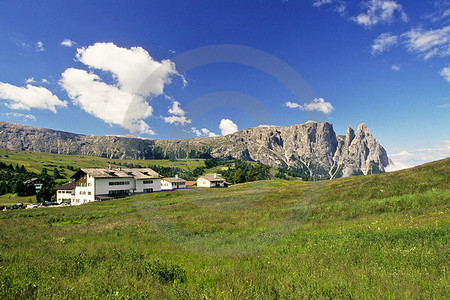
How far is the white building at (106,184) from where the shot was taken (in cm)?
7106

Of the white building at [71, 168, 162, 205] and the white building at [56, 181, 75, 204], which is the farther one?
the white building at [56, 181, 75, 204]

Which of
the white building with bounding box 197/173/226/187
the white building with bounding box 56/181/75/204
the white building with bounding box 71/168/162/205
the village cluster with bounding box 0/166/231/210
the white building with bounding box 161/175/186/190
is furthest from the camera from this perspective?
the white building with bounding box 197/173/226/187

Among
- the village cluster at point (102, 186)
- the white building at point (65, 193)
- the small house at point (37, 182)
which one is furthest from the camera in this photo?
the small house at point (37, 182)

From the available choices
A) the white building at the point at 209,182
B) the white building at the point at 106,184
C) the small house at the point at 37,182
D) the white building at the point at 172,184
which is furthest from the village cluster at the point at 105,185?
the small house at the point at 37,182

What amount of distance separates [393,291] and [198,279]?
5.12 m

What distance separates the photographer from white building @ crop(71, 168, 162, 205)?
71.1 metres

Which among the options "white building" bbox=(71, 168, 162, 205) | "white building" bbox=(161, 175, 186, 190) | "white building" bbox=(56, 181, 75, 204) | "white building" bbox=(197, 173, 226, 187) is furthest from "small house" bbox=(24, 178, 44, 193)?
"white building" bbox=(197, 173, 226, 187)

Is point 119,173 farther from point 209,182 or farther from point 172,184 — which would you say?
point 209,182

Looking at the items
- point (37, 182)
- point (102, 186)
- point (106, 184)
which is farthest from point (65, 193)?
point (37, 182)

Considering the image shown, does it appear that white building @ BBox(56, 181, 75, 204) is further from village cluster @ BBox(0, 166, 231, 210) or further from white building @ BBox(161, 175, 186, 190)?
white building @ BBox(161, 175, 186, 190)

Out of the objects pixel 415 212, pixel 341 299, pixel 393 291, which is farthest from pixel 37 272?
pixel 415 212

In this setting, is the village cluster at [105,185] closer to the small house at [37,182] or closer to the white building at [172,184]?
the white building at [172,184]

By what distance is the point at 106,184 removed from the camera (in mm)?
72875

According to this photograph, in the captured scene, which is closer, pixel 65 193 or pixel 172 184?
pixel 65 193
